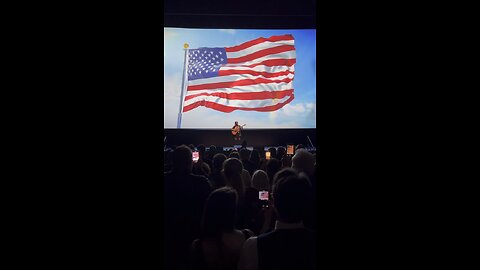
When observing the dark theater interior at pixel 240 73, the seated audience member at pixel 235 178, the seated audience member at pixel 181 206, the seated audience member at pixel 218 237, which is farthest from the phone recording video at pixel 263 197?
the dark theater interior at pixel 240 73

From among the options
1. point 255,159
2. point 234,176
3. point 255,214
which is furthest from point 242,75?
point 255,214

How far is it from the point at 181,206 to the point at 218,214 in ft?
2.08

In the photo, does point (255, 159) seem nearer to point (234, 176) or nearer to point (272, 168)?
point (272, 168)

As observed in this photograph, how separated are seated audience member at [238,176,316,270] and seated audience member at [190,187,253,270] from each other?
98mm

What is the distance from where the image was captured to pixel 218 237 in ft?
8.48

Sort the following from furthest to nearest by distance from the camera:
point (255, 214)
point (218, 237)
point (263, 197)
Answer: point (263, 197) → point (255, 214) → point (218, 237)

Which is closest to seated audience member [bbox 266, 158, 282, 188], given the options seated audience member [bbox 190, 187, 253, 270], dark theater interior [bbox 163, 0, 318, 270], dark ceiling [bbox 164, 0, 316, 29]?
seated audience member [bbox 190, 187, 253, 270]

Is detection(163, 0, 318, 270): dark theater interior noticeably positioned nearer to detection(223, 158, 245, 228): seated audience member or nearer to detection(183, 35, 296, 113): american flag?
detection(183, 35, 296, 113): american flag

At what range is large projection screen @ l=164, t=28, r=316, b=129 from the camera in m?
11.9

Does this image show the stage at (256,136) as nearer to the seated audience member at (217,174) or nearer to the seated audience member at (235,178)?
the seated audience member at (217,174)
